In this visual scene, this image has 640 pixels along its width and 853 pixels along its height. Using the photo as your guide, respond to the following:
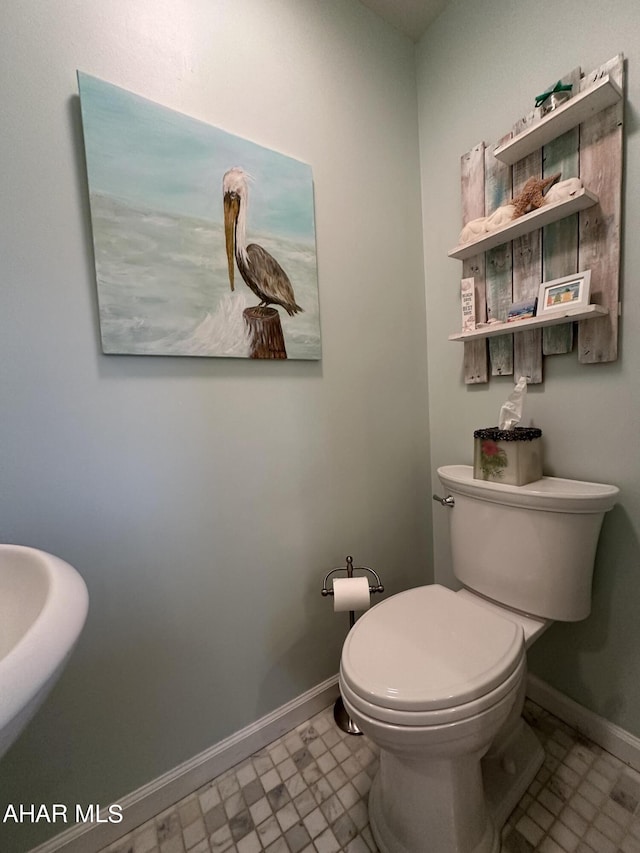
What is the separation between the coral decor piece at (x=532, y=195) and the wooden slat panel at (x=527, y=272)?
0.23 ft

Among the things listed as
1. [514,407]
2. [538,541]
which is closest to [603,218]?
[514,407]

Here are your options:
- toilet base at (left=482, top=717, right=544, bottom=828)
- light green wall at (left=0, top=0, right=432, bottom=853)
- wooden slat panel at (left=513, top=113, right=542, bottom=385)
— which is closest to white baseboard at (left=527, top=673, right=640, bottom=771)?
toilet base at (left=482, top=717, right=544, bottom=828)

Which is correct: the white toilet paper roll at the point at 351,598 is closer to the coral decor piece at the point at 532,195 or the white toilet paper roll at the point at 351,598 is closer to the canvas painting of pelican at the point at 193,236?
the canvas painting of pelican at the point at 193,236

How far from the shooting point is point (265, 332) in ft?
3.46

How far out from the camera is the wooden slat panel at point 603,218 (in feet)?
2.92

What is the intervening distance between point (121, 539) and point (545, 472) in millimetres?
1278

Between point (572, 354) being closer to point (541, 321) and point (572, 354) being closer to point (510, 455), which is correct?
point (541, 321)

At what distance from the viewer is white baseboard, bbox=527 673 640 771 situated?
100cm

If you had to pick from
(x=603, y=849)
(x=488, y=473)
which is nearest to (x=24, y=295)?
(x=488, y=473)

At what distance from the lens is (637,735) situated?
3.27 feet

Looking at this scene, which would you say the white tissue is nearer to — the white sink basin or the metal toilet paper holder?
the metal toilet paper holder

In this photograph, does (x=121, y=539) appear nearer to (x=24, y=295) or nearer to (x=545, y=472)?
(x=24, y=295)

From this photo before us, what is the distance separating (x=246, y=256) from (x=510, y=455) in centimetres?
98

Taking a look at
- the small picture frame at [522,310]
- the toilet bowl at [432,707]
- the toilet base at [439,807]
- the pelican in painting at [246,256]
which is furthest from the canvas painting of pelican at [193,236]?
the toilet base at [439,807]
